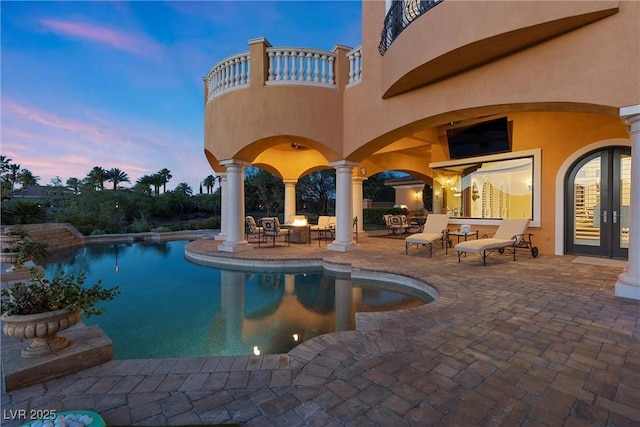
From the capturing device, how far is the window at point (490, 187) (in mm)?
9133

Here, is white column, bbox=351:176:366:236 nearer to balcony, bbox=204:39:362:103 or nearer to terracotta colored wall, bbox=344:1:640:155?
balcony, bbox=204:39:362:103

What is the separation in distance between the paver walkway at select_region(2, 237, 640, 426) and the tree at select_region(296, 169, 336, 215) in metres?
22.7

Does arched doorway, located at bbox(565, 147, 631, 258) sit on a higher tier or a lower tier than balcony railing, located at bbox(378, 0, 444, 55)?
lower

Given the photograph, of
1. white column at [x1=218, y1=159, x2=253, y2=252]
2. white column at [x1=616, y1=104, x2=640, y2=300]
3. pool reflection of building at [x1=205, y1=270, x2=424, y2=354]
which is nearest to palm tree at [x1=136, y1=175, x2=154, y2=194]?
white column at [x1=218, y1=159, x2=253, y2=252]

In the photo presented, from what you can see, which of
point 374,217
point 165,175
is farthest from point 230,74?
point 165,175

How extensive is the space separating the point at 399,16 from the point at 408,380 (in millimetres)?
8221

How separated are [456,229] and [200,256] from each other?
9.10 m

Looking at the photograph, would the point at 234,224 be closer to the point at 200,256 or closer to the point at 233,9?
the point at 200,256

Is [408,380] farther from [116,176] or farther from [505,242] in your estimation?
[116,176]

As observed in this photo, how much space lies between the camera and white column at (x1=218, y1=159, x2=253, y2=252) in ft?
33.4

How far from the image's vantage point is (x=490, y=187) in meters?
10.4

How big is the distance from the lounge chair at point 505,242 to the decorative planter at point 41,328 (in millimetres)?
7355

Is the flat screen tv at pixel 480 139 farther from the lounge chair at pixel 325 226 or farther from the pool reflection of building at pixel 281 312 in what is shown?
the pool reflection of building at pixel 281 312

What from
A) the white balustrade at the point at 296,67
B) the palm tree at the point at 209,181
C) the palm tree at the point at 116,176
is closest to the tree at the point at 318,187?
the white balustrade at the point at 296,67
